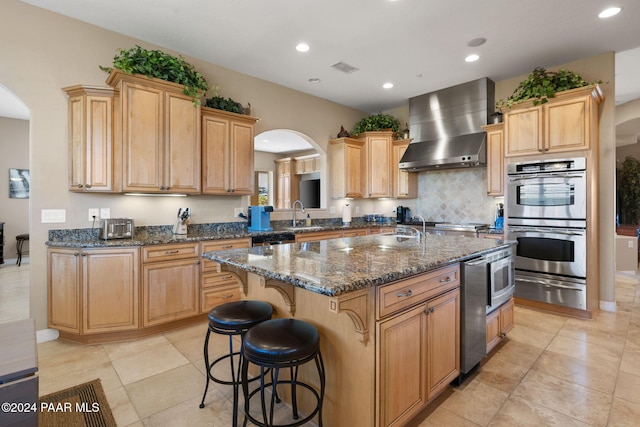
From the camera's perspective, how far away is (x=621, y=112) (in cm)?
574

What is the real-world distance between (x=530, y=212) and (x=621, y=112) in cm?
399

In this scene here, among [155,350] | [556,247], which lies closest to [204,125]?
[155,350]

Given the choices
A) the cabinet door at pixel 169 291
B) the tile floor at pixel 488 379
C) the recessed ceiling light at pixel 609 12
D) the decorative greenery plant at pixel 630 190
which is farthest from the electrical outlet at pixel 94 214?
the decorative greenery plant at pixel 630 190

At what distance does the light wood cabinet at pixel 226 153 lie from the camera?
367 cm

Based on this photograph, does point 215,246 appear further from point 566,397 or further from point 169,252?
point 566,397

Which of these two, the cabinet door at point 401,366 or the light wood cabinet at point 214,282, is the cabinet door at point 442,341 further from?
the light wood cabinet at point 214,282

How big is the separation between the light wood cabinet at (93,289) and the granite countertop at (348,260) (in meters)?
1.44


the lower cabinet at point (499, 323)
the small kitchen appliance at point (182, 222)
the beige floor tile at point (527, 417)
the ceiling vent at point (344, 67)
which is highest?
the ceiling vent at point (344, 67)

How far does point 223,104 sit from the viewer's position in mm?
3832

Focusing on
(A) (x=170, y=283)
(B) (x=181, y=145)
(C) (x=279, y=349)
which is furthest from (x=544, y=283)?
(B) (x=181, y=145)

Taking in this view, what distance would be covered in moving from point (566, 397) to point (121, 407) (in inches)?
Answer: 116

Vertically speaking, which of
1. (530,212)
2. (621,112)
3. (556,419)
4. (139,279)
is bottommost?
(556,419)

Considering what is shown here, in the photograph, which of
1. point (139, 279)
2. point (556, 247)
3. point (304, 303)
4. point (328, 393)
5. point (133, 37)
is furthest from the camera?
point (556, 247)

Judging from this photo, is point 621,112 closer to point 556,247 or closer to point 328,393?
point 556,247
